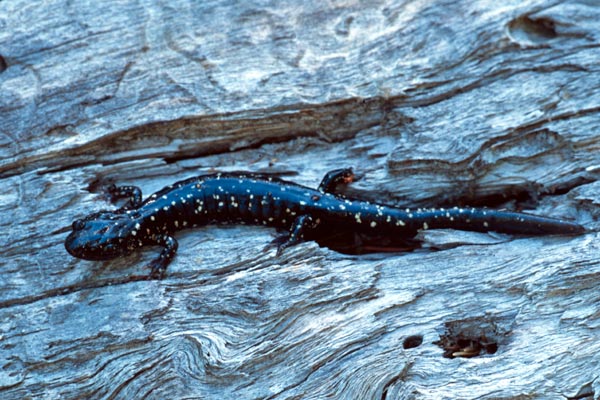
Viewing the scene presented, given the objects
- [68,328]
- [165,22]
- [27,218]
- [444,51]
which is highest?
[165,22]

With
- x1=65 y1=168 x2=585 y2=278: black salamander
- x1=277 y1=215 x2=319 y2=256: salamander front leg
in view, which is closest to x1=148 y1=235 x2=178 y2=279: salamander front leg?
x1=65 y1=168 x2=585 y2=278: black salamander

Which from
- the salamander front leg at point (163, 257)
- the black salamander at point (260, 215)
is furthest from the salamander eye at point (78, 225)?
the salamander front leg at point (163, 257)

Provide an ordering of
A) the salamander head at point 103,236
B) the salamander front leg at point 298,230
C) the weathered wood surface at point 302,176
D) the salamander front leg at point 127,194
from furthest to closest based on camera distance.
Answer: the salamander front leg at point 127,194 → the salamander front leg at point 298,230 → the salamander head at point 103,236 → the weathered wood surface at point 302,176

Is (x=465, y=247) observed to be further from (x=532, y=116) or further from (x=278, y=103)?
(x=278, y=103)

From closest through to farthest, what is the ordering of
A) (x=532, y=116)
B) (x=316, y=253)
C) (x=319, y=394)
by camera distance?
(x=319, y=394) → (x=316, y=253) → (x=532, y=116)

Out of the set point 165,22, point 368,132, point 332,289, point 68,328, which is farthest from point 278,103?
point 68,328

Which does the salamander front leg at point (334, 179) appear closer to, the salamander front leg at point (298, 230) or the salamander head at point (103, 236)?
A: the salamander front leg at point (298, 230)

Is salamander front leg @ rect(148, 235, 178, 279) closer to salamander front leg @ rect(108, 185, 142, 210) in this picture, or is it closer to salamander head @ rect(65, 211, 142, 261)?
salamander head @ rect(65, 211, 142, 261)
